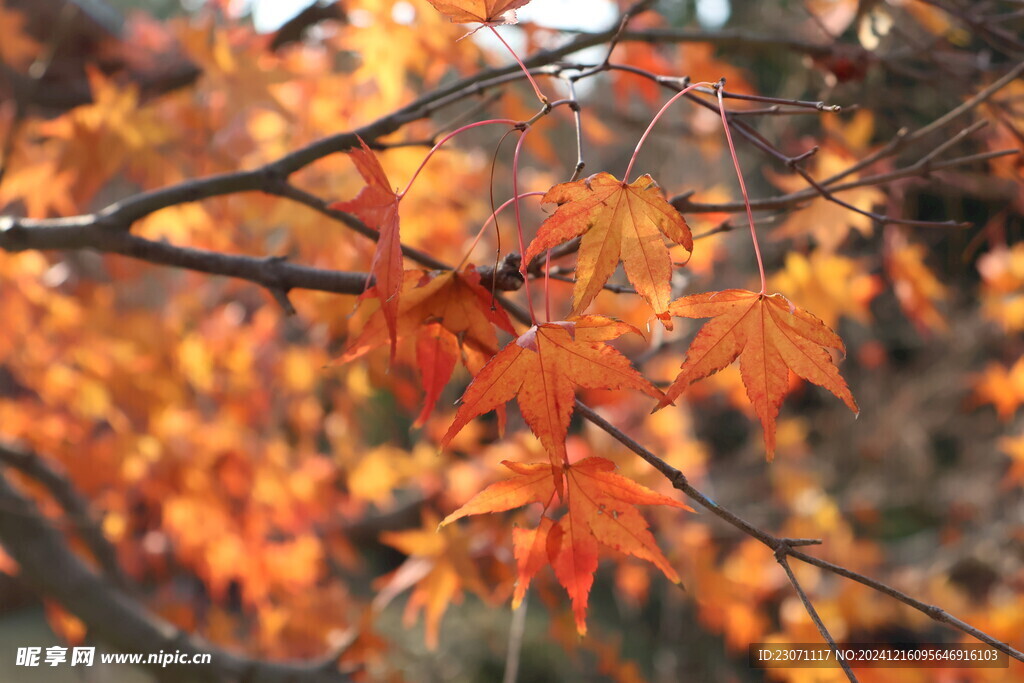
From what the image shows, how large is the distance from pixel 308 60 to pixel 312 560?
1.65m

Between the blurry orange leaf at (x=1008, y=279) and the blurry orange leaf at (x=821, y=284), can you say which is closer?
the blurry orange leaf at (x=821, y=284)

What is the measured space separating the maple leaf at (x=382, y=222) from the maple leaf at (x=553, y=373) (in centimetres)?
9

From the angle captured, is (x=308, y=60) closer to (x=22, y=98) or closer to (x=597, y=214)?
(x=22, y=98)

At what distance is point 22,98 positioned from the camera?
1.33 metres

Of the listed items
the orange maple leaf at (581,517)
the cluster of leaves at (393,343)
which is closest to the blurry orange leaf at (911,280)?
the cluster of leaves at (393,343)

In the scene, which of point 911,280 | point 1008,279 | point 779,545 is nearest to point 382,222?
point 779,545

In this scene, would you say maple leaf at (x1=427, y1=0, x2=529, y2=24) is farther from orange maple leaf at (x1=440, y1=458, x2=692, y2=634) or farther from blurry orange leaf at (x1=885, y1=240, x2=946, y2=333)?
blurry orange leaf at (x1=885, y1=240, x2=946, y2=333)

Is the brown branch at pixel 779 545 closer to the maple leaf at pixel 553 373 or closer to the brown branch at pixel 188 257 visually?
the maple leaf at pixel 553 373

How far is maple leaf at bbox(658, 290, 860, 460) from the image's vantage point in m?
0.54

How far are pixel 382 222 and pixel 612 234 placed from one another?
0.64ft

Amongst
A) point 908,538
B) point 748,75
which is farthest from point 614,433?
point 908,538

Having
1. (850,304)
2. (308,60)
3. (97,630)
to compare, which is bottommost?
(97,630)

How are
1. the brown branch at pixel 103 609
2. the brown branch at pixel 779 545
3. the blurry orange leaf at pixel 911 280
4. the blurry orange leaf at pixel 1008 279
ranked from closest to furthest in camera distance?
the brown branch at pixel 779 545 → the brown branch at pixel 103 609 → the blurry orange leaf at pixel 911 280 → the blurry orange leaf at pixel 1008 279

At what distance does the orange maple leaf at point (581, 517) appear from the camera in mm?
588
